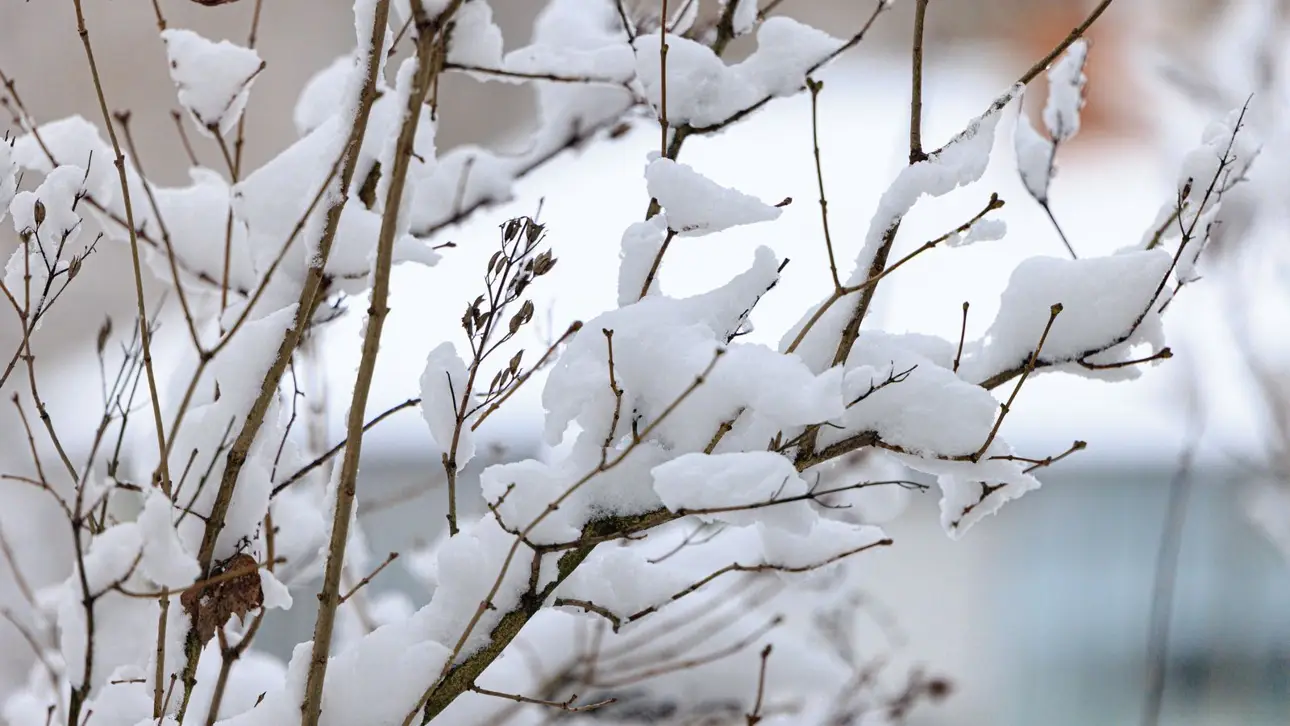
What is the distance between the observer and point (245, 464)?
507mm

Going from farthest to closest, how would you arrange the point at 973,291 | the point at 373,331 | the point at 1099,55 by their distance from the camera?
1. the point at 1099,55
2. the point at 973,291
3. the point at 373,331

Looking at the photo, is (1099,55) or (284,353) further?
(1099,55)

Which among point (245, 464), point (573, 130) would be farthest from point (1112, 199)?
point (245, 464)

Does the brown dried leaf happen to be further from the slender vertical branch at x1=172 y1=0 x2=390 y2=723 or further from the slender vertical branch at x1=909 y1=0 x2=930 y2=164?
the slender vertical branch at x1=909 y1=0 x2=930 y2=164

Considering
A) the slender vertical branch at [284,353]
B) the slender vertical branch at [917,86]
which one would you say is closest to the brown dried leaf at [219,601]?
the slender vertical branch at [284,353]

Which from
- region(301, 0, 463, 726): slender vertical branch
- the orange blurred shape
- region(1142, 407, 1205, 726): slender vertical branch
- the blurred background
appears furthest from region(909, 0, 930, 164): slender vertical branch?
the orange blurred shape

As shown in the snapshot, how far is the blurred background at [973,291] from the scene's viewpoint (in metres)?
1.40

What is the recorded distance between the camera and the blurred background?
1404 millimetres

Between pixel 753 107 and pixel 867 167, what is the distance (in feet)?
4.65

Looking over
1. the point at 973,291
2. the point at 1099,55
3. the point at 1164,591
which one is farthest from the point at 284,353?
the point at 1099,55

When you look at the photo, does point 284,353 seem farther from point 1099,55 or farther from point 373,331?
point 1099,55

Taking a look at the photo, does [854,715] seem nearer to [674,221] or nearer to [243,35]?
[674,221]

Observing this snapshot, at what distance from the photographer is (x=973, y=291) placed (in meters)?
1.94

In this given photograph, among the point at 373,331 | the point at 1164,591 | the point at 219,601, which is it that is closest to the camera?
the point at 373,331
